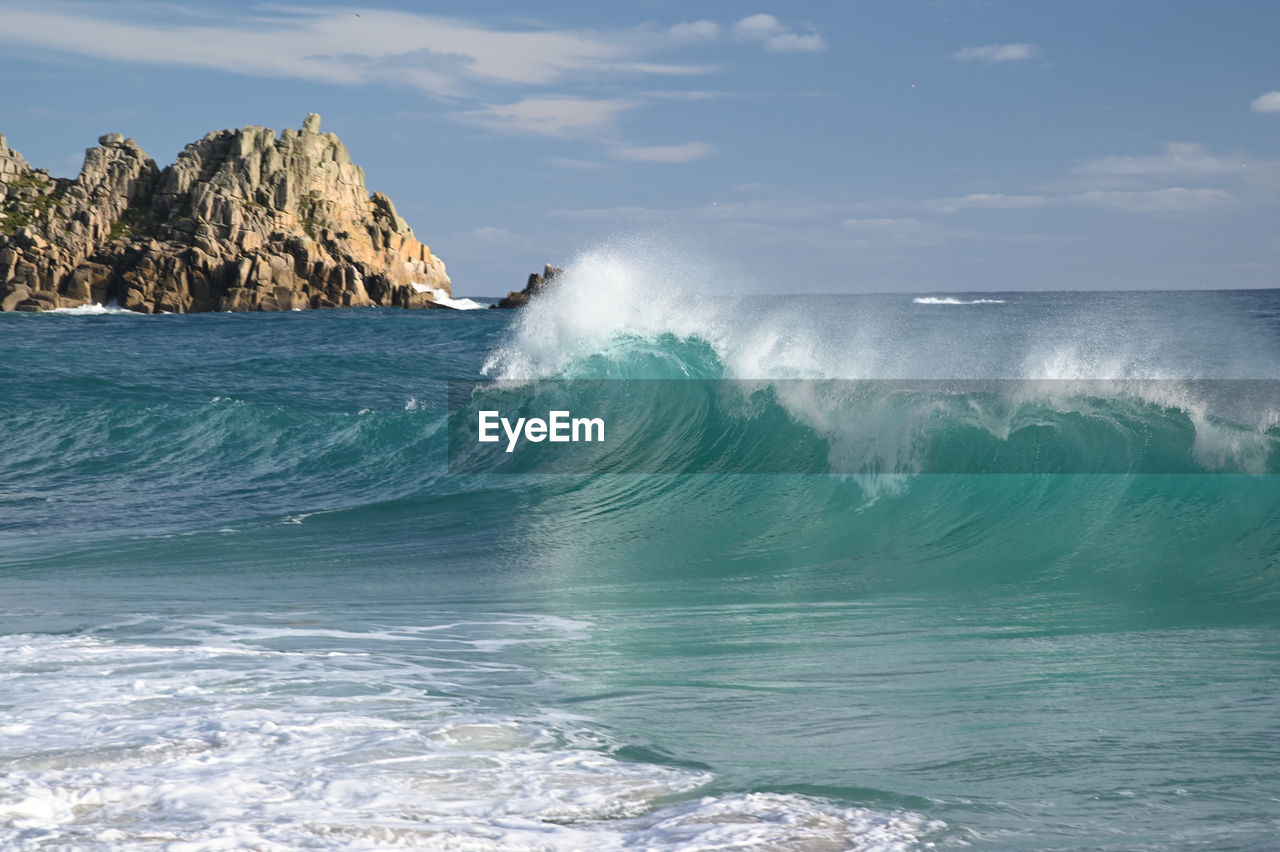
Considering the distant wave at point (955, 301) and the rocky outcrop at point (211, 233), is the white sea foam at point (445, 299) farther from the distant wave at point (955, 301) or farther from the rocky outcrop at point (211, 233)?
the distant wave at point (955, 301)

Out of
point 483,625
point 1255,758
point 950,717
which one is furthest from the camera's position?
point 483,625

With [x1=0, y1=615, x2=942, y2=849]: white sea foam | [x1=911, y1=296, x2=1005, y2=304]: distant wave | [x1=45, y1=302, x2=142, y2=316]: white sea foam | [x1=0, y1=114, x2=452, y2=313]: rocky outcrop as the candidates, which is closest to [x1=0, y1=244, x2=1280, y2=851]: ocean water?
[x1=0, y1=615, x2=942, y2=849]: white sea foam

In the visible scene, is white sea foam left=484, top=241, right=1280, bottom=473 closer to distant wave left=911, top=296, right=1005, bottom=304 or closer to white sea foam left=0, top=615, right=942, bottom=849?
white sea foam left=0, top=615, right=942, bottom=849

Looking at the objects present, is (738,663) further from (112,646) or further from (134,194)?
(134,194)

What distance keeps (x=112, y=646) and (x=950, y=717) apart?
4.26 m

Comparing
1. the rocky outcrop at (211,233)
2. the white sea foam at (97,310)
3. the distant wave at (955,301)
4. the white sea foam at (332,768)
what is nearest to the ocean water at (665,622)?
the white sea foam at (332,768)

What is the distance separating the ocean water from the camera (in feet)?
11.5

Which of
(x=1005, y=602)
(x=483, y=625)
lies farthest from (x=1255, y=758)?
(x=483, y=625)

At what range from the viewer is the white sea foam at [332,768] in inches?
129

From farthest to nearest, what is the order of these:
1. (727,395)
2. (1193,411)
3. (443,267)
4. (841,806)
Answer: (443,267)
(727,395)
(1193,411)
(841,806)

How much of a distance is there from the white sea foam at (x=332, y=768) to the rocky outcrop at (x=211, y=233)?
2306 inches

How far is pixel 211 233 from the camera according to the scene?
210 ft

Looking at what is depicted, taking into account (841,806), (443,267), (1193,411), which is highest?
(443,267)

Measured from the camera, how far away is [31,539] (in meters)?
9.20
